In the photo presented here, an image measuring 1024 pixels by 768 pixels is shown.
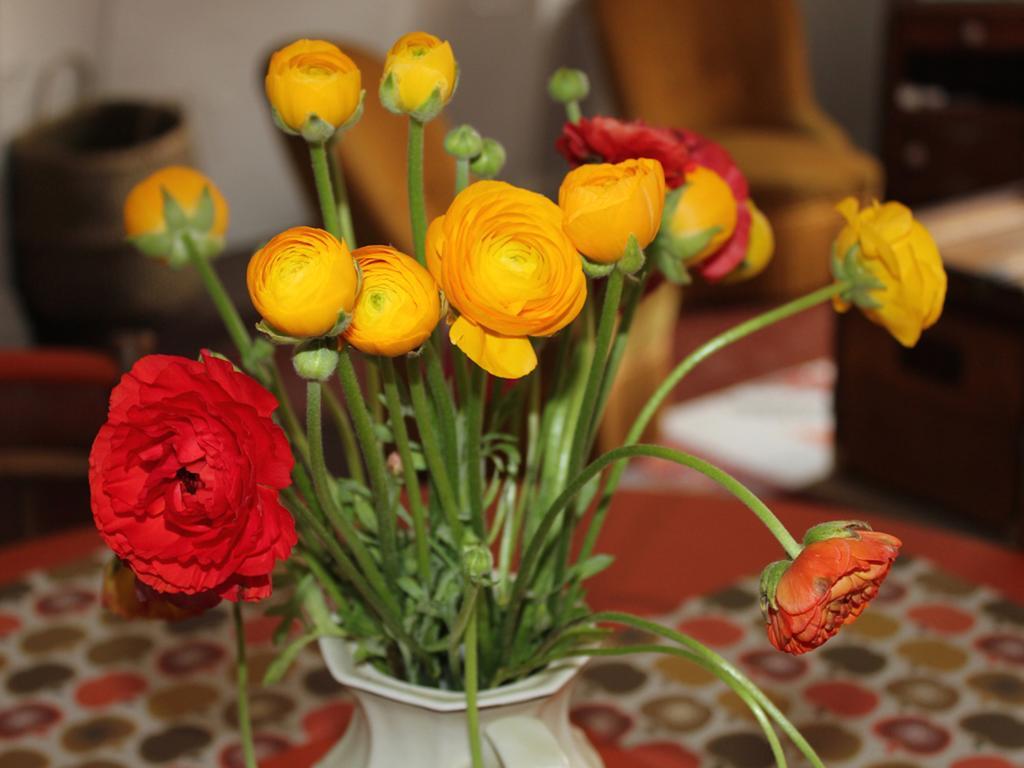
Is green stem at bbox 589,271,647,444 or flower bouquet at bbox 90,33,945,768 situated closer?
flower bouquet at bbox 90,33,945,768

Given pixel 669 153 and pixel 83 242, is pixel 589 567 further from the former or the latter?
pixel 83 242

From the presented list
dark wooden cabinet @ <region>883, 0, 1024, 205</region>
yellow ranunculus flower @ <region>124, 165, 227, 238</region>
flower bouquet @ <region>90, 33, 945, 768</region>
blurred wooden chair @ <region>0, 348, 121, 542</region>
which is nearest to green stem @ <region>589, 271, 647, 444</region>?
flower bouquet @ <region>90, 33, 945, 768</region>

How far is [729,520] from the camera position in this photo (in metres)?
1.18

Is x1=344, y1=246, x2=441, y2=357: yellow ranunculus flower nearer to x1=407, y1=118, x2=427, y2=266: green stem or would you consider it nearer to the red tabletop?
x1=407, y1=118, x2=427, y2=266: green stem

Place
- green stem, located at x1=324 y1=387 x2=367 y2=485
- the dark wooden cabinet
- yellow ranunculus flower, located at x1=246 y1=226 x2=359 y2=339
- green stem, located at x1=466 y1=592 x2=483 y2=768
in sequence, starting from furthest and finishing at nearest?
the dark wooden cabinet < green stem, located at x1=324 y1=387 x2=367 y2=485 < green stem, located at x1=466 y1=592 x2=483 y2=768 < yellow ranunculus flower, located at x1=246 y1=226 x2=359 y2=339

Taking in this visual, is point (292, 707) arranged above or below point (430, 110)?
below

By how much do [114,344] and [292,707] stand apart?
1.82 ft

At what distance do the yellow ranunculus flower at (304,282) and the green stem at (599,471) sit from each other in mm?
130

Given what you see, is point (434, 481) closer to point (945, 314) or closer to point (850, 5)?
point (945, 314)

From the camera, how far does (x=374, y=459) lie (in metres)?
0.58

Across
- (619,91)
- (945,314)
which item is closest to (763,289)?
(619,91)

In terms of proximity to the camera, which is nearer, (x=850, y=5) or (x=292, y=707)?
(x=292, y=707)

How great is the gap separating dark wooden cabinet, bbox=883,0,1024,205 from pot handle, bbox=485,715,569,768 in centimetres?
386

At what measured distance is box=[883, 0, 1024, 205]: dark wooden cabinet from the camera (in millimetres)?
4129
